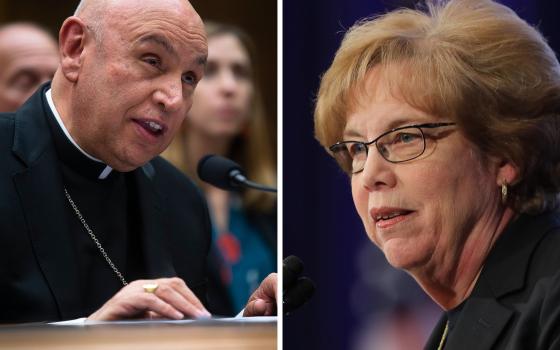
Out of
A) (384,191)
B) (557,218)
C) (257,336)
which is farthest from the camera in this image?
(257,336)

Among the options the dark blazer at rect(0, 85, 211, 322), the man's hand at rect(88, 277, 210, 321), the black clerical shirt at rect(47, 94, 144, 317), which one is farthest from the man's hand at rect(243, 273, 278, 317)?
the black clerical shirt at rect(47, 94, 144, 317)

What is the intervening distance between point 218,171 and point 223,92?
26 centimetres

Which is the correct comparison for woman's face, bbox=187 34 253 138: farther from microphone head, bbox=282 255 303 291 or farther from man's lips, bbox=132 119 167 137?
microphone head, bbox=282 255 303 291

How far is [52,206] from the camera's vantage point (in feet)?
8.25

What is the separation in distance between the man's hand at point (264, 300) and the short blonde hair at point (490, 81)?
0.74 meters

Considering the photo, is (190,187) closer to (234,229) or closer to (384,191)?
(234,229)

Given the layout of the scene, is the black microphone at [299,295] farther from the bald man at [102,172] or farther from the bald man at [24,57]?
the bald man at [24,57]

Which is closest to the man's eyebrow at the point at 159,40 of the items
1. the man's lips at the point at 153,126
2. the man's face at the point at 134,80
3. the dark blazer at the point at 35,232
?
the man's face at the point at 134,80

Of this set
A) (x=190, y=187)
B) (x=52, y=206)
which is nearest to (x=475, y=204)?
(x=190, y=187)

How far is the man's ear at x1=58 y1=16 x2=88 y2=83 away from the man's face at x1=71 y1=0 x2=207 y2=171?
0.06 feet

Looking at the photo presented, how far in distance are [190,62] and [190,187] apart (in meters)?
0.40

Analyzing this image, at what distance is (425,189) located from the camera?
93.2 inches

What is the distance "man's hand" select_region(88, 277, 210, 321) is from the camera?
2521 mm

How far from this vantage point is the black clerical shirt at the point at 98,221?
2543 mm
